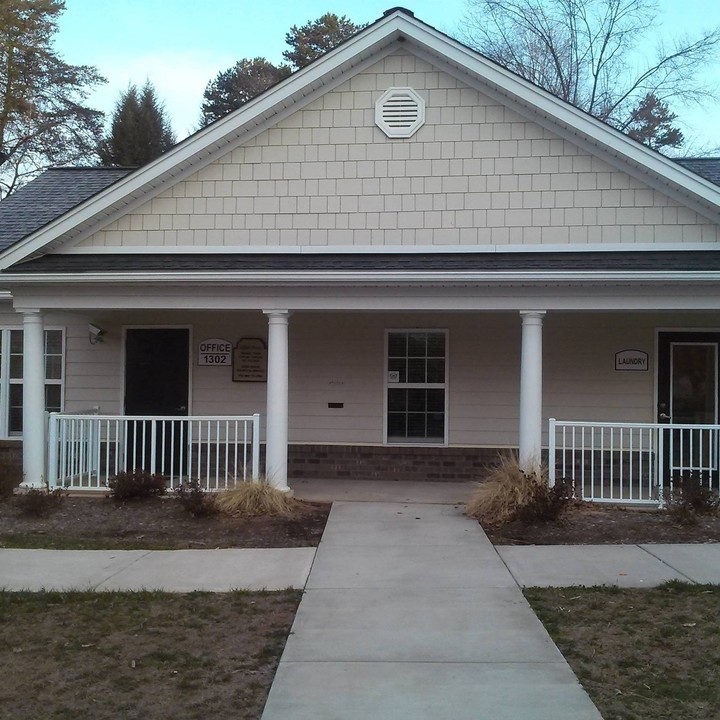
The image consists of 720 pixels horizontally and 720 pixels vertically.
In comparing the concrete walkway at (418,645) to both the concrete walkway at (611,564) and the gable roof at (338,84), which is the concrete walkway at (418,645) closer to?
the concrete walkway at (611,564)

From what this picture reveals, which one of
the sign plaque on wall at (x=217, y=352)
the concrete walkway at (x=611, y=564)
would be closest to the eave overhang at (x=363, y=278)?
the sign plaque on wall at (x=217, y=352)

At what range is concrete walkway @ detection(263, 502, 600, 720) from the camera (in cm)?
411

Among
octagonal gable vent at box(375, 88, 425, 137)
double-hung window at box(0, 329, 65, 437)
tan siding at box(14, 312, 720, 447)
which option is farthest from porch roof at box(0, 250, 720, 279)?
double-hung window at box(0, 329, 65, 437)

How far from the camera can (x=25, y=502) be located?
8.95m

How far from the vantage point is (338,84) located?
10289 mm

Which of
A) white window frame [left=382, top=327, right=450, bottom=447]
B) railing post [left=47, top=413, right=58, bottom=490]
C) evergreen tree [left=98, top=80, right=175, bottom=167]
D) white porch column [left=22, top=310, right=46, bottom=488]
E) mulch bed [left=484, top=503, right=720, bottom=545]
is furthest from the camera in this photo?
evergreen tree [left=98, top=80, right=175, bottom=167]

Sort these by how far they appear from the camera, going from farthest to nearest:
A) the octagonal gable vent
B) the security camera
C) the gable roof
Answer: the security camera < the octagonal gable vent < the gable roof

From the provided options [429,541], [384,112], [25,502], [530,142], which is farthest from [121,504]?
[530,142]

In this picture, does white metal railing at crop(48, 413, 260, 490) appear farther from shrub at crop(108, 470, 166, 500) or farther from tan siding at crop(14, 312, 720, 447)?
tan siding at crop(14, 312, 720, 447)

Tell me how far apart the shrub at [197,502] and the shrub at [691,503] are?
5155 millimetres

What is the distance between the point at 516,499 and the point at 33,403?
6258 mm

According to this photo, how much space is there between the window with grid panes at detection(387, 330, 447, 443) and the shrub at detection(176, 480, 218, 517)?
345 centimetres

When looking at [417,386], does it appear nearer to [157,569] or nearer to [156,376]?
[156,376]

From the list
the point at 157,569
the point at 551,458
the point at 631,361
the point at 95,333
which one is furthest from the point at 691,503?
the point at 95,333
